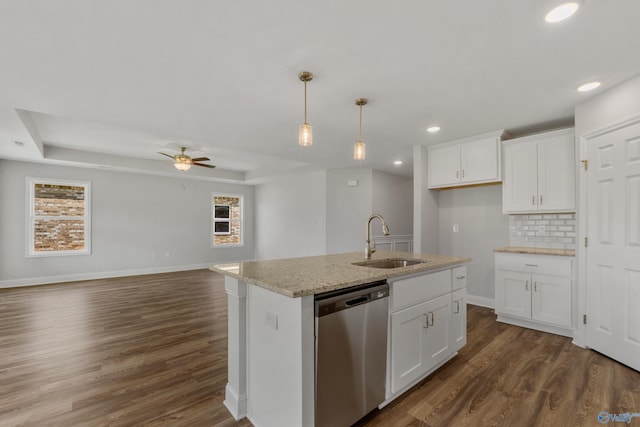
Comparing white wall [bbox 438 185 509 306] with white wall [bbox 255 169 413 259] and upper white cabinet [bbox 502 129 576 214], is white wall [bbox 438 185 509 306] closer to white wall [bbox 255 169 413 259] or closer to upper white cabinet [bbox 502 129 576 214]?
upper white cabinet [bbox 502 129 576 214]

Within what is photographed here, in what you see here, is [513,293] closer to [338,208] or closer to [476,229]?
[476,229]

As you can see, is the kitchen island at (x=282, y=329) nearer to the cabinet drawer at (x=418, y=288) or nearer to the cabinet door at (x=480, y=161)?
the cabinet drawer at (x=418, y=288)

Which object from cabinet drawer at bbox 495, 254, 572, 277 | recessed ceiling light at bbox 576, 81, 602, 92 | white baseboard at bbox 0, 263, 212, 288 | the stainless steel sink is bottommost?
white baseboard at bbox 0, 263, 212, 288

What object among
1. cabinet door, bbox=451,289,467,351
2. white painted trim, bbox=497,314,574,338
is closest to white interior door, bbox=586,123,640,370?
white painted trim, bbox=497,314,574,338

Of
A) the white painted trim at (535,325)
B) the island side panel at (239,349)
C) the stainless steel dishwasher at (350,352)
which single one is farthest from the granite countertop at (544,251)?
the island side panel at (239,349)

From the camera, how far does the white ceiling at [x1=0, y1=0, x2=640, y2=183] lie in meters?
1.62

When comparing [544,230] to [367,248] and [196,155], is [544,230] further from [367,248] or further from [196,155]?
[196,155]

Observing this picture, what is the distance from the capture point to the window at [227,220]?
25.9 ft

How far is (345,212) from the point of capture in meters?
6.20

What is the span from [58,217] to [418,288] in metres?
7.03

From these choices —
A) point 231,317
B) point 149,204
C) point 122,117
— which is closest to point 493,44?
point 231,317

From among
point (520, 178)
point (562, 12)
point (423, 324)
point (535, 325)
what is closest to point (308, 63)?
point (562, 12)

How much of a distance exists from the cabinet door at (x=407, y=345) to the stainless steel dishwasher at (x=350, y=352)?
0.10 meters

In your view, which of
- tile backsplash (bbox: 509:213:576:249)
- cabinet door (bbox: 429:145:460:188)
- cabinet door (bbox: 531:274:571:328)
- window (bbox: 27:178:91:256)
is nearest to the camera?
cabinet door (bbox: 531:274:571:328)
